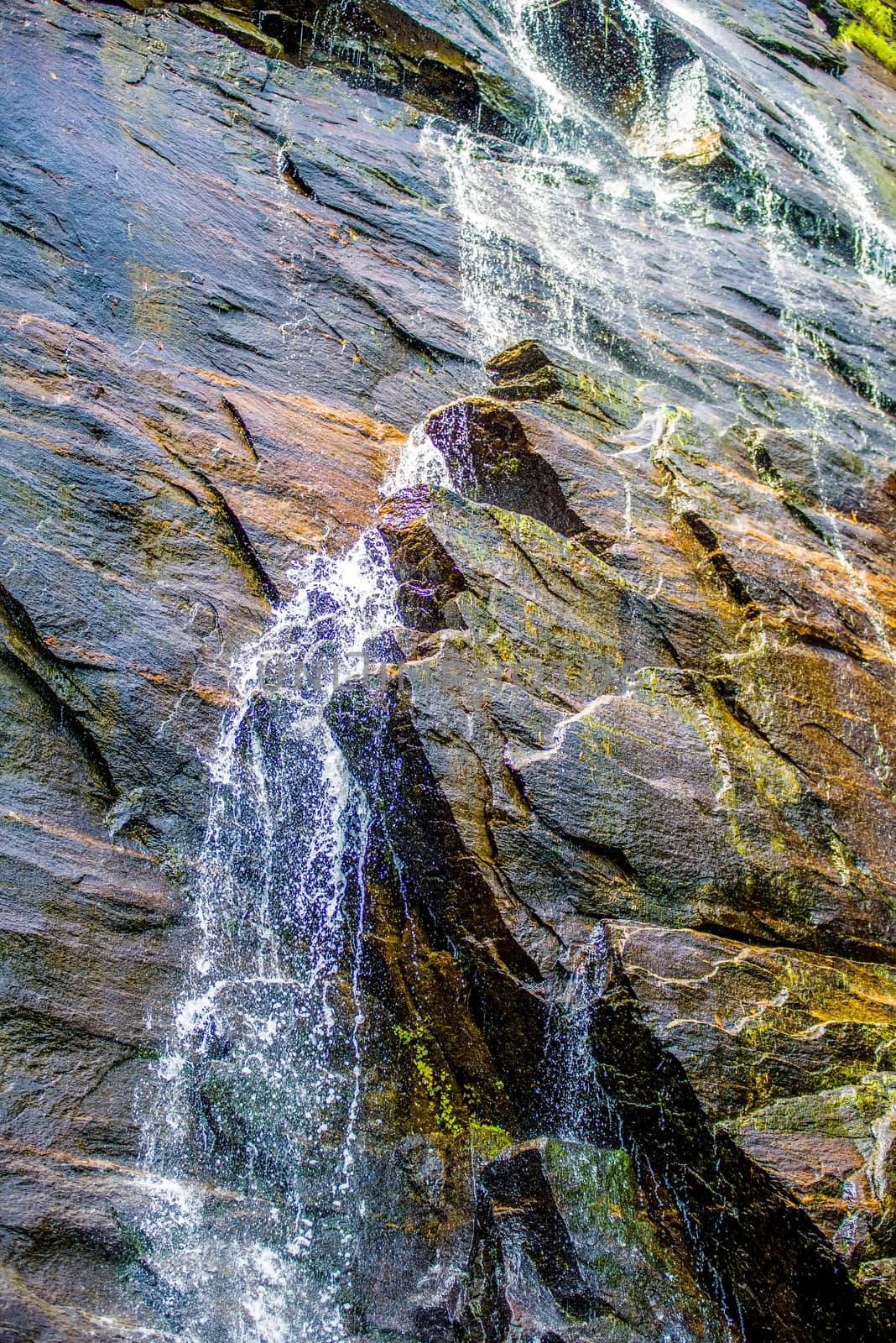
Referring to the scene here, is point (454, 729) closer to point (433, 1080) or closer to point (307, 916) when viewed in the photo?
point (307, 916)

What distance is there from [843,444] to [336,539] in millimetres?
7698

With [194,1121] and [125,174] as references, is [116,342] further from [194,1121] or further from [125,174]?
[194,1121]

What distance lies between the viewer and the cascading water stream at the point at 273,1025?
232 inches

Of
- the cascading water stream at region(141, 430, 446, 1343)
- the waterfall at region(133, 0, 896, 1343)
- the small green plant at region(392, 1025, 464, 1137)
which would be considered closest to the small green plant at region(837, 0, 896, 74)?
the waterfall at region(133, 0, 896, 1343)

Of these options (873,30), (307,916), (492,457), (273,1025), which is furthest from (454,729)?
(873,30)

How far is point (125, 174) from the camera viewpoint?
34.8 ft

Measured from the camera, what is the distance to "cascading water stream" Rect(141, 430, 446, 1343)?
588 cm

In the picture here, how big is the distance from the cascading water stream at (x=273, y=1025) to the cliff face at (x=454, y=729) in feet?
0.28

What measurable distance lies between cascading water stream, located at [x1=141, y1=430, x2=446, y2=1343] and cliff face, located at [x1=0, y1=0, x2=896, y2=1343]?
85mm

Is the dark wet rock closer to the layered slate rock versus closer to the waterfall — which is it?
the layered slate rock

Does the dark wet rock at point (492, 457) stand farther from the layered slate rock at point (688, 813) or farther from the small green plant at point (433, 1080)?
the small green plant at point (433, 1080)

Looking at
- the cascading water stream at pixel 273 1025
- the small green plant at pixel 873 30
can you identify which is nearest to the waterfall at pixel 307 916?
the cascading water stream at pixel 273 1025

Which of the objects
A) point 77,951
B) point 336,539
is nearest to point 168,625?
point 336,539

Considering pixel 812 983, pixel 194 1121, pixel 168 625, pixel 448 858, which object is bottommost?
pixel 194 1121
